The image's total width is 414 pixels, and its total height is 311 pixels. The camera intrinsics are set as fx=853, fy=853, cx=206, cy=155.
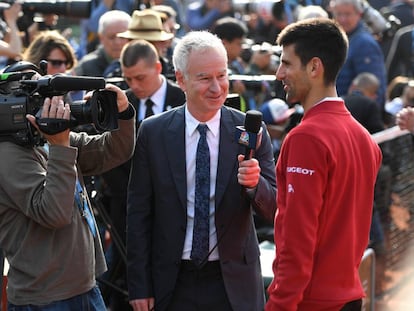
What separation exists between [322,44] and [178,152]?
3.21 feet

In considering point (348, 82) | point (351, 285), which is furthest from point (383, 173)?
point (351, 285)

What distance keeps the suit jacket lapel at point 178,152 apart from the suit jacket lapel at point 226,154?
167 millimetres

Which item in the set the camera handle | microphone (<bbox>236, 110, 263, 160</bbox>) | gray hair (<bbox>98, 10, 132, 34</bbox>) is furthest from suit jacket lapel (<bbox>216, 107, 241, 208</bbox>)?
gray hair (<bbox>98, 10, 132, 34</bbox>)

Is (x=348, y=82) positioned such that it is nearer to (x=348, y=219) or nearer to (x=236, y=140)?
(x=236, y=140)

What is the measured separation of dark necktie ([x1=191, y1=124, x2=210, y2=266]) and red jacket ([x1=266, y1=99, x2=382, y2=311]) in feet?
2.05

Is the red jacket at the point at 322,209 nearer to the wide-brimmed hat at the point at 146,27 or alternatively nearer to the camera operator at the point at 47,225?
the camera operator at the point at 47,225

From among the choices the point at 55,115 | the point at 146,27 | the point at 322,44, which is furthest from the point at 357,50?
the point at 55,115

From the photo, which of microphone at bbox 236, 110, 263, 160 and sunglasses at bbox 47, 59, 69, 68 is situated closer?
microphone at bbox 236, 110, 263, 160

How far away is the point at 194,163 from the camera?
162 inches

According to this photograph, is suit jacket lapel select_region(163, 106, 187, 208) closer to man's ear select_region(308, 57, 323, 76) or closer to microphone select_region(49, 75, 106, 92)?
microphone select_region(49, 75, 106, 92)

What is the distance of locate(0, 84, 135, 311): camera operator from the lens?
3.60 meters

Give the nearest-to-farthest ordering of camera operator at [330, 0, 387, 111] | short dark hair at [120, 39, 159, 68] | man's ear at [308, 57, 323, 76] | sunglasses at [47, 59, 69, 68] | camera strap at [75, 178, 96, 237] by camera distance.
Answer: man's ear at [308, 57, 323, 76]
camera strap at [75, 178, 96, 237]
short dark hair at [120, 39, 159, 68]
sunglasses at [47, 59, 69, 68]
camera operator at [330, 0, 387, 111]

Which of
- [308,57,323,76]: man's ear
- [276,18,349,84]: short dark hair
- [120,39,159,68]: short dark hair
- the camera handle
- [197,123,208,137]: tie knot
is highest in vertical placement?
[276,18,349,84]: short dark hair

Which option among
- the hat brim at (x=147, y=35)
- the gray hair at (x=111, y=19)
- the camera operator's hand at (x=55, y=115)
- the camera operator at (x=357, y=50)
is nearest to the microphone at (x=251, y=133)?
the camera operator's hand at (x=55, y=115)
